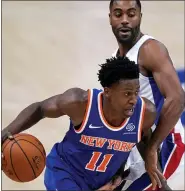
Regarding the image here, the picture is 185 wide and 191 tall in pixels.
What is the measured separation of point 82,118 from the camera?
2.83m

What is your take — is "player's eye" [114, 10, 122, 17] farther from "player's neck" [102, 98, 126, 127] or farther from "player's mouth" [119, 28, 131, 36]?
"player's neck" [102, 98, 126, 127]

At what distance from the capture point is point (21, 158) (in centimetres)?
283

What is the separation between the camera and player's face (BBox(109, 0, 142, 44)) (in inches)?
119

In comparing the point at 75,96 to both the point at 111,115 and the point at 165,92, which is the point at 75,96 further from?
the point at 165,92

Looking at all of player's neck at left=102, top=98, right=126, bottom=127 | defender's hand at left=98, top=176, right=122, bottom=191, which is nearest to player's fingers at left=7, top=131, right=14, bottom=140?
player's neck at left=102, top=98, right=126, bottom=127

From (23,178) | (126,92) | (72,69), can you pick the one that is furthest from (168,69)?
(72,69)

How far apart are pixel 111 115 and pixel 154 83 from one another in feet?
1.00

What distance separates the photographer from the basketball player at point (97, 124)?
2748 millimetres

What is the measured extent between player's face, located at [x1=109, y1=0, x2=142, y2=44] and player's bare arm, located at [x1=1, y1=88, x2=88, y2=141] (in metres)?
0.39

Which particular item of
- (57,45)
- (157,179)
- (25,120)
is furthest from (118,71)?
(57,45)

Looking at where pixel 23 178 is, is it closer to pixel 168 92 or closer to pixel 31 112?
pixel 31 112

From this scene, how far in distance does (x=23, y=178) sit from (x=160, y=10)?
10.7 feet

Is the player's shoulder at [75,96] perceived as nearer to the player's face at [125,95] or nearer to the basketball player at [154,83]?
the player's face at [125,95]

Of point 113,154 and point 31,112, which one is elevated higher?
point 31,112
